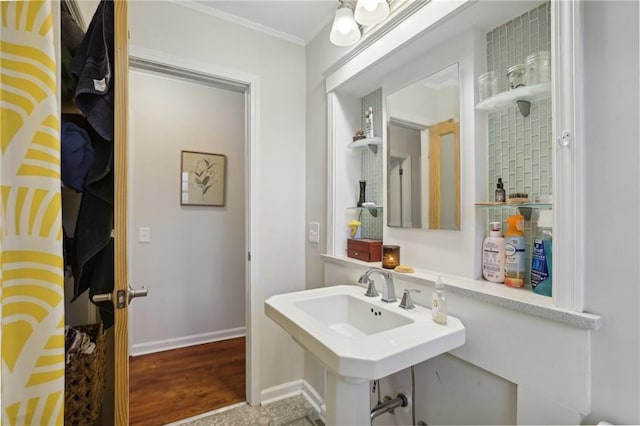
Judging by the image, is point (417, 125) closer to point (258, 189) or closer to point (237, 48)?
point (258, 189)

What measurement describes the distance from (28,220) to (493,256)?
1.28 m

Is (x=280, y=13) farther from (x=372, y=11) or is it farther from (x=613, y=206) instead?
(x=613, y=206)

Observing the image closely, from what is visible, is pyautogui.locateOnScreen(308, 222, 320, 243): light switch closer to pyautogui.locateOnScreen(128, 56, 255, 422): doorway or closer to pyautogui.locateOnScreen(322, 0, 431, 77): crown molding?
pyautogui.locateOnScreen(128, 56, 255, 422): doorway

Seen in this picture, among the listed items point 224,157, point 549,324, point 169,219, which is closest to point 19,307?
point 549,324

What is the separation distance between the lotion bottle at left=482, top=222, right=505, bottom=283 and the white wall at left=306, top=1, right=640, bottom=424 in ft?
1.07

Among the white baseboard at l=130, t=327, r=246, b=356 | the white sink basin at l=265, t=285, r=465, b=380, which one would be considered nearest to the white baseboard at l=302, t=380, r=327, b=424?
the white sink basin at l=265, t=285, r=465, b=380

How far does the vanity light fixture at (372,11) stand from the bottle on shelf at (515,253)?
0.99 metres

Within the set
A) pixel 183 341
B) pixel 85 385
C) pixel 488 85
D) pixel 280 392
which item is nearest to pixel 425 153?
pixel 488 85

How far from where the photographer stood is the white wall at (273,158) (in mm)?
1763

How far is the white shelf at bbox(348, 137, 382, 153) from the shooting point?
1.62 metres

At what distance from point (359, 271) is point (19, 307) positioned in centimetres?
128

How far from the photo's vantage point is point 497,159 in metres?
1.14

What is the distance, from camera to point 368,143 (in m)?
1.65

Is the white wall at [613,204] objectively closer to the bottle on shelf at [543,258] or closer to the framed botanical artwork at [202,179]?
the bottle on shelf at [543,258]
